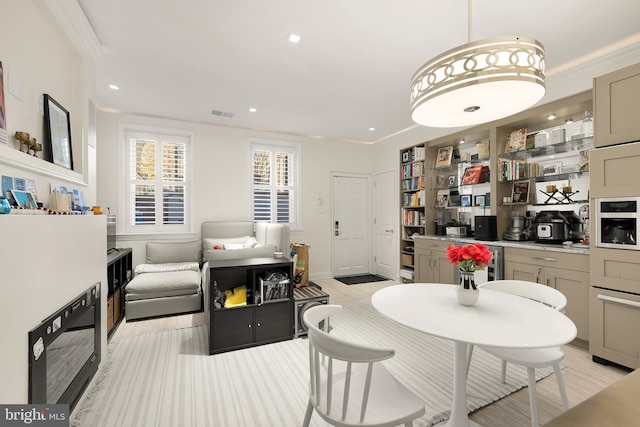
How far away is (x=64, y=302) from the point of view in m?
1.55

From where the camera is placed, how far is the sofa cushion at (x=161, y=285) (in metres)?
3.26

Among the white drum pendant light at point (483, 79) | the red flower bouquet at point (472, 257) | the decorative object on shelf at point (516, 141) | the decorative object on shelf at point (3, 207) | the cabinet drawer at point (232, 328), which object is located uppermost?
the decorative object on shelf at point (516, 141)

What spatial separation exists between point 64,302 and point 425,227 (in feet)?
14.1

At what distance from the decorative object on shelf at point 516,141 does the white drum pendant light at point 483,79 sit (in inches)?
85.9

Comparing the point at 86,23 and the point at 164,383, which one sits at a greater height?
the point at 86,23

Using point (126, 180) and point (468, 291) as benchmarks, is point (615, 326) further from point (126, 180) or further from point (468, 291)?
point (126, 180)

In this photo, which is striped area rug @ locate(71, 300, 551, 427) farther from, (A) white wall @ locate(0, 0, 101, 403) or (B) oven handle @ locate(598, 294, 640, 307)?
(B) oven handle @ locate(598, 294, 640, 307)

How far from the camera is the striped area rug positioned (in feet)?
5.66

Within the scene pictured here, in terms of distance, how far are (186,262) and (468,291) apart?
12.8ft

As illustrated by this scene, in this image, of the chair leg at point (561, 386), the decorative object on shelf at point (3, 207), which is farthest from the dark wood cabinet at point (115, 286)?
the chair leg at point (561, 386)

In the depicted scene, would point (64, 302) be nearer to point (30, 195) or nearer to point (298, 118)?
point (30, 195)

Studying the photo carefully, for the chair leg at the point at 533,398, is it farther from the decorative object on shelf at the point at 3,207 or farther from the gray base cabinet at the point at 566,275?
the decorative object on shelf at the point at 3,207

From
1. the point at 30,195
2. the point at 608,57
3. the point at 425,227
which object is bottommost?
the point at 425,227

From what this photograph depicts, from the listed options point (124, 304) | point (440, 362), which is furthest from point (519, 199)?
point (124, 304)
